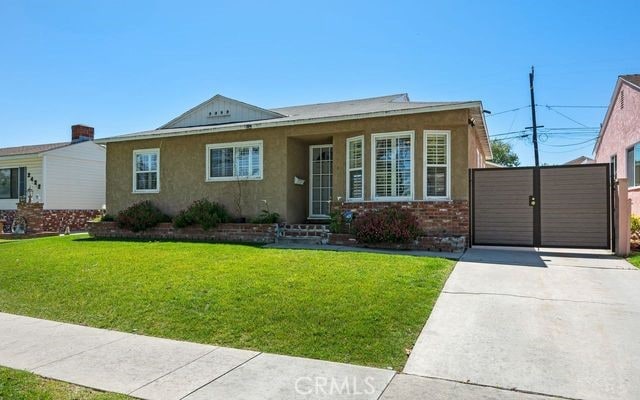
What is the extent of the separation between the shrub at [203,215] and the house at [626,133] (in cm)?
1233

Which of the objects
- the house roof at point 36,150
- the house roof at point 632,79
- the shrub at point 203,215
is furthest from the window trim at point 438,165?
the house roof at point 36,150

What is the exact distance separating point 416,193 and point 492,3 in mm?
5143

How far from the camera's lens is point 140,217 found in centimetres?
1404

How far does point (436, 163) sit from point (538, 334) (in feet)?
22.9

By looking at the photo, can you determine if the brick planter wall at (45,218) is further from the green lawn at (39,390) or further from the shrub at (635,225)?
the shrub at (635,225)

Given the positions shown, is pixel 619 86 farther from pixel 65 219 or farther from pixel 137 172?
pixel 65 219

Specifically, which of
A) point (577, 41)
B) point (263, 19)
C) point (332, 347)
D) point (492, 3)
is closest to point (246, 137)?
point (263, 19)

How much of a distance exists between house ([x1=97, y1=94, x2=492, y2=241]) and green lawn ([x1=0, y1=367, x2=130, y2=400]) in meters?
8.76

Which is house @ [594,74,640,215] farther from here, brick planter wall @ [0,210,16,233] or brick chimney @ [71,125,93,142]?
brick planter wall @ [0,210,16,233]

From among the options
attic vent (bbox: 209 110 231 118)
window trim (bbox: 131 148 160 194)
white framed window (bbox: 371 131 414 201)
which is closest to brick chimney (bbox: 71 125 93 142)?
window trim (bbox: 131 148 160 194)

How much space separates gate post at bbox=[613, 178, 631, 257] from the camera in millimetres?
9438

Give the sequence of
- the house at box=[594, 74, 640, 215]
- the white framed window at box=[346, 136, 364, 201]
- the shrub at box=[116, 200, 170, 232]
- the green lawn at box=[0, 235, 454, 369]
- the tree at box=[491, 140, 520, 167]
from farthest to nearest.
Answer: the tree at box=[491, 140, 520, 167]
the house at box=[594, 74, 640, 215]
the shrub at box=[116, 200, 170, 232]
the white framed window at box=[346, 136, 364, 201]
the green lawn at box=[0, 235, 454, 369]

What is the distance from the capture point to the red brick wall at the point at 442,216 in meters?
10.8

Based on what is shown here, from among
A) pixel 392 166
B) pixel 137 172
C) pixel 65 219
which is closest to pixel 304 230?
pixel 392 166
